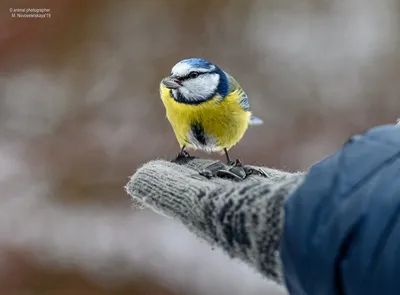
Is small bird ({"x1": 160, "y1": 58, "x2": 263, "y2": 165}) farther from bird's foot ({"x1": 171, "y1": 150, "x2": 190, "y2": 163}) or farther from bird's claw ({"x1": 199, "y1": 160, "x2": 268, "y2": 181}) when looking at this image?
bird's claw ({"x1": 199, "y1": 160, "x2": 268, "y2": 181})

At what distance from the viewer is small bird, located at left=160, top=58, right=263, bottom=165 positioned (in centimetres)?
83

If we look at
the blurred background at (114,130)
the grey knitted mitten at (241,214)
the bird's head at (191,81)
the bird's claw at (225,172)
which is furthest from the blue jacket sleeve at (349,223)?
the blurred background at (114,130)

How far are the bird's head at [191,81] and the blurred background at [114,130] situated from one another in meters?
0.67

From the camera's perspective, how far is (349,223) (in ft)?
1.15

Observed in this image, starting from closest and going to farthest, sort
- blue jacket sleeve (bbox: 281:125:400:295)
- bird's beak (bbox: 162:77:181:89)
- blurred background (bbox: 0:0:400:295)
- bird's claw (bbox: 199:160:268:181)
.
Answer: blue jacket sleeve (bbox: 281:125:400:295) < bird's claw (bbox: 199:160:268:181) < bird's beak (bbox: 162:77:181:89) < blurred background (bbox: 0:0:400:295)

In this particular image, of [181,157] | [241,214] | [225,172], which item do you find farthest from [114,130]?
[241,214]

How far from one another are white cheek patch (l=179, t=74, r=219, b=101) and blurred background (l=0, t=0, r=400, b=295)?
0.67 meters

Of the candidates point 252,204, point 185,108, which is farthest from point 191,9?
point 252,204

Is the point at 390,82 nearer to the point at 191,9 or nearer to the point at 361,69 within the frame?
the point at 361,69

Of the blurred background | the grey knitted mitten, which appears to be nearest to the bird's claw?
the grey knitted mitten

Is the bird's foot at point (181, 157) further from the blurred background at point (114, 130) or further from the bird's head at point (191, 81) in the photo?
the blurred background at point (114, 130)

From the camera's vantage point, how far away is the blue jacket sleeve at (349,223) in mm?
341

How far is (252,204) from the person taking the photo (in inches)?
16.6

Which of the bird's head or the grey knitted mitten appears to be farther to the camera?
the bird's head
